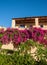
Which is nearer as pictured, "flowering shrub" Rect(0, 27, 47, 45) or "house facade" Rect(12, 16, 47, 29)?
"flowering shrub" Rect(0, 27, 47, 45)

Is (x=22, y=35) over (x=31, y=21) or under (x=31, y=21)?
under

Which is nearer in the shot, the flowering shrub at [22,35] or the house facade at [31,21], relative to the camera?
the flowering shrub at [22,35]

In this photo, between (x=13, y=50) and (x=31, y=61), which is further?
(x=13, y=50)

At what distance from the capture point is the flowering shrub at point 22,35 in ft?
56.2

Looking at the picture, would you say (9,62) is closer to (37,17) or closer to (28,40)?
(28,40)

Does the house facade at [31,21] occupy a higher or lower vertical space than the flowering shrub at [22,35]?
higher

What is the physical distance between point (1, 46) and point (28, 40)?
2.65m

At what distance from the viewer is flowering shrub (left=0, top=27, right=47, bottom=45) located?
1714 cm

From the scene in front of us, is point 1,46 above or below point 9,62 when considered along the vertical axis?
above

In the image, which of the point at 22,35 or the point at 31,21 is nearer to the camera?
the point at 22,35

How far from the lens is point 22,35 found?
1756cm

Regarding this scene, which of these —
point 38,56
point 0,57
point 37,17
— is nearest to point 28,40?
point 38,56

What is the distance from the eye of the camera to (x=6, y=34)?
17797mm

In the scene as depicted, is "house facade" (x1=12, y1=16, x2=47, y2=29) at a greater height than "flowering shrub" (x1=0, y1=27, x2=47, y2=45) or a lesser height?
greater
